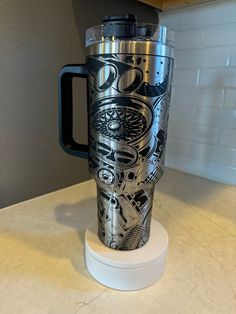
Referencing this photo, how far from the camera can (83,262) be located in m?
0.42

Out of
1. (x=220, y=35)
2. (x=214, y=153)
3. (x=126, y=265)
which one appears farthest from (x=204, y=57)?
(x=126, y=265)

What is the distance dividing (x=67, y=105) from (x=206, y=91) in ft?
1.79

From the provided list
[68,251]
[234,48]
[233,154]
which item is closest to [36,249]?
[68,251]

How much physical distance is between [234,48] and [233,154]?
310 mm

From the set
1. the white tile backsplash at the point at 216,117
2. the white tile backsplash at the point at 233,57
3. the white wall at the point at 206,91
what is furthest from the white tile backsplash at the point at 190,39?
the white tile backsplash at the point at 216,117

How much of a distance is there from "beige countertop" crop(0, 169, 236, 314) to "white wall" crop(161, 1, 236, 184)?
0.64ft

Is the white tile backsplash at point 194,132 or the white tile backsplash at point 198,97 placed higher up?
the white tile backsplash at point 198,97

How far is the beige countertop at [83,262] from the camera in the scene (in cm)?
34

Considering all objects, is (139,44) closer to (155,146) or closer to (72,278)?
(155,146)

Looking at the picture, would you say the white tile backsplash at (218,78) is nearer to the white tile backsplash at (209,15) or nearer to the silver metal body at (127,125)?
the white tile backsplash at (209,15)

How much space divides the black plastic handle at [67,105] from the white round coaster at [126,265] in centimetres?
15

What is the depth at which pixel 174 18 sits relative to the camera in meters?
0.83

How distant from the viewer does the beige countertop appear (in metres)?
0.34

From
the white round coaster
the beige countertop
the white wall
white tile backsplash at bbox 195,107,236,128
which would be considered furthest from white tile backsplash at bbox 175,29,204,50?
the white round coaster
